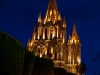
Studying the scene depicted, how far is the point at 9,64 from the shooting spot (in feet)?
65.0

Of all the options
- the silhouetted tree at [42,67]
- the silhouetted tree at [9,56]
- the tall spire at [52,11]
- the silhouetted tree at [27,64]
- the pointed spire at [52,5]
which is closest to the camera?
the silhouetted tree at [9,56]

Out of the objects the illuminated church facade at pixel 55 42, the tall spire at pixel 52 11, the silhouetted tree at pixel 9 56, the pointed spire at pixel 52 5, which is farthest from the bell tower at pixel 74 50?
the silhouetted tree at pixel 9 56

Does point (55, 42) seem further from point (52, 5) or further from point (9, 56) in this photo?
point (9, 56)

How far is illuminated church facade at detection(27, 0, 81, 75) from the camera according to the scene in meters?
63.9

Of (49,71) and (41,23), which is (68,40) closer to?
(41,23)

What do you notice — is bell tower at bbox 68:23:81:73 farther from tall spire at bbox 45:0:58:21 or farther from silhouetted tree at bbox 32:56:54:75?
silhouetted tree at bbox 32:56:54:75

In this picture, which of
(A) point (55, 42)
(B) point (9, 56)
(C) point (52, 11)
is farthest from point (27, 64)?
(C) point (52, 11)

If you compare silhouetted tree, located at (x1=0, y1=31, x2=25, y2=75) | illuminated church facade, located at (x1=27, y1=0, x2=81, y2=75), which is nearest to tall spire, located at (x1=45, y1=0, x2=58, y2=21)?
illuminated church facade, located at (x1=27, y1=0, x2=81, y2=75)

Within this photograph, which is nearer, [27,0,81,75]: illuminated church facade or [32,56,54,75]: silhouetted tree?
[32,56,54,75]: silhouetted tree

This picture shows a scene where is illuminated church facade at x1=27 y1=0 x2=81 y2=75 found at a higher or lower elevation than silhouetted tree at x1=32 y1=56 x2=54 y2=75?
higher

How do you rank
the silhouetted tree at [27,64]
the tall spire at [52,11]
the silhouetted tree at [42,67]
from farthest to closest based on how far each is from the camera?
the tall spire at [52,11] → the silhouetted tree at [42,67] → the silhouetted tree at [27,64]

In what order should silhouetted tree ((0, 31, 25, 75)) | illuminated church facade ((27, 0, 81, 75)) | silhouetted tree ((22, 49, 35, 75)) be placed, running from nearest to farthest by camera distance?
silhouetted tree ((0, 31, 25, 75)) → silhouetted tree ((22, 49, 35, 75)) → illuminated church facade ((27, 0, 81, 75))

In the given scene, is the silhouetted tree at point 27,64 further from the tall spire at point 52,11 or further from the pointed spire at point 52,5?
the pointed spire at point 52,5

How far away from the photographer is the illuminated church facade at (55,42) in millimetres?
63938
